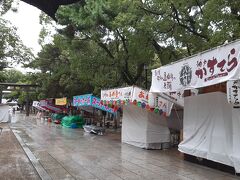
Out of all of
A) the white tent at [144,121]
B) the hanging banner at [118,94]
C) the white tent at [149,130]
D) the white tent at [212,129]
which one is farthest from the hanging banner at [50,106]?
the white tent at [212,129]

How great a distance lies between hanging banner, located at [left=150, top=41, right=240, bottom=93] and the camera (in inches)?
279

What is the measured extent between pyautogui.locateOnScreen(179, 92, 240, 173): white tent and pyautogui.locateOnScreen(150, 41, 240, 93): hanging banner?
1.25 m

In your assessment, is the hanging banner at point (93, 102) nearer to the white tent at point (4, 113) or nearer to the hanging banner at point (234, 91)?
the hanging banner at point (234, 91)

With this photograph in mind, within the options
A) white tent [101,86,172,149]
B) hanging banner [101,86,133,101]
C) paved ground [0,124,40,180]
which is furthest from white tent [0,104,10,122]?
white tent [101,86,172,149]

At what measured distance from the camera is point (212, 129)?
9242 mm

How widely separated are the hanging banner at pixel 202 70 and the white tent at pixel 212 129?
4.09 ft

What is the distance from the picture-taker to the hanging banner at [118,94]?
42.9ft

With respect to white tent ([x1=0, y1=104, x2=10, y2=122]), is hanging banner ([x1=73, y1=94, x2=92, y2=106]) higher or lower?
higher

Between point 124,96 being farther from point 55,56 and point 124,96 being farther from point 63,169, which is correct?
point 55,56

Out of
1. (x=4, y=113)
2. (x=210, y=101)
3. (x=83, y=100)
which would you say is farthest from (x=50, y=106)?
(x=210, y=101)

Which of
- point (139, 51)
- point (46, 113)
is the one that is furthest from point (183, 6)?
point (46, 113)

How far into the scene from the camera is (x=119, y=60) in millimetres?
18719

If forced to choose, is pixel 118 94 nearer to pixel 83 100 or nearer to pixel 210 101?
pixel 210 101

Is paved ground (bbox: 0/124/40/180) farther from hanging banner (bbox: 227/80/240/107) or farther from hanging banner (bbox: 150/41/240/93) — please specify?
hanging banner (bbox: 227/80/240/107)
